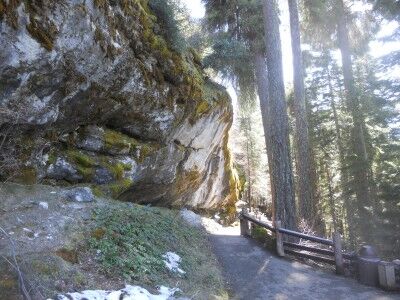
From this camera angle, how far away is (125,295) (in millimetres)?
5078

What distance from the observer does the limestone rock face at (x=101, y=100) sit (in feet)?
21.4

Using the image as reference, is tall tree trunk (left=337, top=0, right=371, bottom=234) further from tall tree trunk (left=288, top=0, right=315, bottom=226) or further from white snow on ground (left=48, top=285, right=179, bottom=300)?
white snow on ground (left=48, top=285, right=179, bottom=300)

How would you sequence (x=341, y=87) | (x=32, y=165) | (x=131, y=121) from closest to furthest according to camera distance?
1. (x=32, y=165)
2. (x=131, y=121)
3. (x=341, y=87)

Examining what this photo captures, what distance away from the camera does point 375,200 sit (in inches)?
603

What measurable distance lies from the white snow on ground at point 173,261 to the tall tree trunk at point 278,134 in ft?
15.5

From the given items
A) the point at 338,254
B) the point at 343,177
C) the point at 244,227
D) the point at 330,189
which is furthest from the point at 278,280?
the point at 330,189

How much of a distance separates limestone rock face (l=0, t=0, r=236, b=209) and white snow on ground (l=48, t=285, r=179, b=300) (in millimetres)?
3687

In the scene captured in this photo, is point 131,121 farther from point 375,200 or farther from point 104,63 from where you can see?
point 375,200

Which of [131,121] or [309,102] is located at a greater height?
[309,102]

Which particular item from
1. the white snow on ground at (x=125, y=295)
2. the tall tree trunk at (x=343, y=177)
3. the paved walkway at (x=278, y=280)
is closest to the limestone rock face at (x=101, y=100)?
the white snow on ground at (x=125, y=295)

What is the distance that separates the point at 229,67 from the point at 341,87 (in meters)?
9.49

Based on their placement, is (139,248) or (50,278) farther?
(139,248)

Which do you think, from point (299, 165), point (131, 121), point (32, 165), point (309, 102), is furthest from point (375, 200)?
point (32, 165)

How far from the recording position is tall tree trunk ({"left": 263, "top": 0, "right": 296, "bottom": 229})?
11102mm
